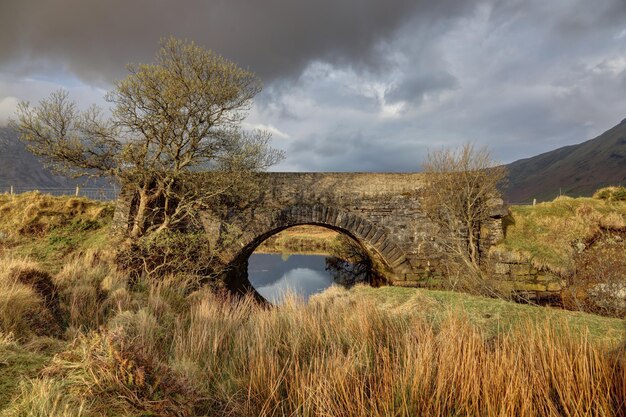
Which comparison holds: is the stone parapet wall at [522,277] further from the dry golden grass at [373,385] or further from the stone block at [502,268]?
the dry golden grass at [373,385]

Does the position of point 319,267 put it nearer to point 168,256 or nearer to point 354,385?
point 168,256

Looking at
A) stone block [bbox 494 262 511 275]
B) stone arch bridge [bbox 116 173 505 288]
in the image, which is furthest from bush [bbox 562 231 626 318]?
stone arch bridge [bbox 116 173 505 288]

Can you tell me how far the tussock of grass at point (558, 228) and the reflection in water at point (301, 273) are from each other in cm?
795

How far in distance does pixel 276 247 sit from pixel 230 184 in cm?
2412

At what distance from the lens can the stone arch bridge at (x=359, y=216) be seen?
45.3 feet

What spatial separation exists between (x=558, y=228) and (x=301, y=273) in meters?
18.6

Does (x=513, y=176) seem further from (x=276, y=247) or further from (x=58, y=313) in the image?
(x=58, y=313)

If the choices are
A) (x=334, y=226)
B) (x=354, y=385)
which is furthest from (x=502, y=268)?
(x=354, y=385)

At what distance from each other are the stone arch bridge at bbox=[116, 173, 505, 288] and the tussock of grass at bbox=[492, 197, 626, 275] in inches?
52.9

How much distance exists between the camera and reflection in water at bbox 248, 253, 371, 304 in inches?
859

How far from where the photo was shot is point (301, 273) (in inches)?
1128

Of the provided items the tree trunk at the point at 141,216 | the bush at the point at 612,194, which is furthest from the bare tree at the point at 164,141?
the bush at the point at 612,194

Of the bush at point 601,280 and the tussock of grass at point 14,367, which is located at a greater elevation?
the tussock of grass at point 14,367

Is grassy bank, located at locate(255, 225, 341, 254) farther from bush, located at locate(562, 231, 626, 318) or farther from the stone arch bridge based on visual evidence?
bush, located at locate(562, 231, 626, 318)
